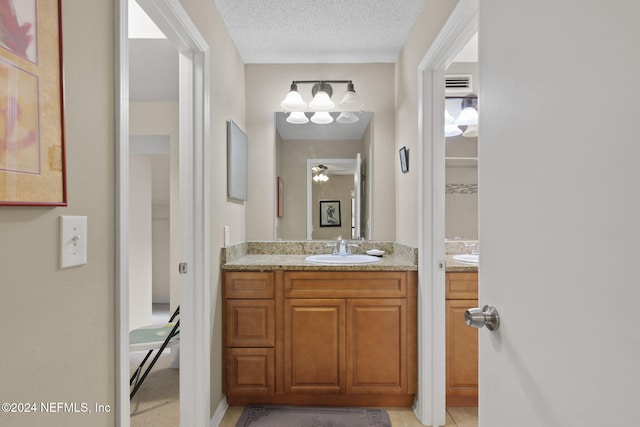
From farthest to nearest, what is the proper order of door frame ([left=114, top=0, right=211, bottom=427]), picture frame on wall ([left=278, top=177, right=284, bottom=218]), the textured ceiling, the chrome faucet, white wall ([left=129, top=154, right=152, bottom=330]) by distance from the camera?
white wall ([left=129, top=154, right=152, bottom=330]) → picture frame on wall ([left=278, top=177, right=284, bottom=218]) → the chrome faucet → the textured ceiling → door frame ([left=114, top=0, right=211, bottom=427])

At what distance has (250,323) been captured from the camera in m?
2.17

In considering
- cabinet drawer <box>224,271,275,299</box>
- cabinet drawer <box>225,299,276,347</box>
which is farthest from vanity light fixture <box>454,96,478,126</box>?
cabinet drawer <box>225,299,276,347</box>

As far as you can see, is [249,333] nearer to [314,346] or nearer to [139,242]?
[314,346]

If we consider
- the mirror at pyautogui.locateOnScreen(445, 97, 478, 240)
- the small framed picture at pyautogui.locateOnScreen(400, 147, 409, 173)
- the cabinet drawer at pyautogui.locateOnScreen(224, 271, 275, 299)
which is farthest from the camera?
the mirror at pyautogui.locateOnScreen(445, 97, 478, 240)

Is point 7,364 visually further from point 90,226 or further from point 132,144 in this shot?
point 132,144

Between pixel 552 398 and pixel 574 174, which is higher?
pixel 574 174

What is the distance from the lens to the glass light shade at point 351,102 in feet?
8.70

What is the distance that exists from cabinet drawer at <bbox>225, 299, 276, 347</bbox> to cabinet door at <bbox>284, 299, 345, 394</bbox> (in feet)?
0.32

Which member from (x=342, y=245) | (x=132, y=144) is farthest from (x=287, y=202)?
(x=132, y=144)

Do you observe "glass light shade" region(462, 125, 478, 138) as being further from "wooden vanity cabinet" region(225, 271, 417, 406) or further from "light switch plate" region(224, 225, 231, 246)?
"light switch plate" region(224, 225, 231, 246)

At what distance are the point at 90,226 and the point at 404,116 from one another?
2.09 m

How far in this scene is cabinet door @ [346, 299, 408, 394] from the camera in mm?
2148

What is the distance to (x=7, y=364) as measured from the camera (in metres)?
0.68

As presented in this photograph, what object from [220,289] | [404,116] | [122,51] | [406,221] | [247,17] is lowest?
[220,289]
